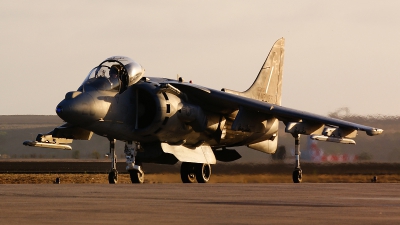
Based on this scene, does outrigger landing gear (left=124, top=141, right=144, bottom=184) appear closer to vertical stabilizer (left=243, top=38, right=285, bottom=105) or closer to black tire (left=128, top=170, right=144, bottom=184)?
black tire (left=128, top=170, right=144, bottom=184)

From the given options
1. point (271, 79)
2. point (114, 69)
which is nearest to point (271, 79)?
point (271, 79)

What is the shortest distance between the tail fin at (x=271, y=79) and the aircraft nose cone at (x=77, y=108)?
752cm

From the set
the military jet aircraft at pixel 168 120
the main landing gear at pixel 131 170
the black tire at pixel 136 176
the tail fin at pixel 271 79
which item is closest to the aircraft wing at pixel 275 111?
the military jet aircraft at pixel 168 120

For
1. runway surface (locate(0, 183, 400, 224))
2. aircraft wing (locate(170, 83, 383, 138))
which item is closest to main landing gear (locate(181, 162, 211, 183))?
aircraft wing (locate(170, 83, 383, 138))

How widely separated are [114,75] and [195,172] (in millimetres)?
4486

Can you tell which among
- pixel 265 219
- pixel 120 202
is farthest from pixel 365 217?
pixel 120 202

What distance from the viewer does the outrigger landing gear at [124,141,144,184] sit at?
762 inches

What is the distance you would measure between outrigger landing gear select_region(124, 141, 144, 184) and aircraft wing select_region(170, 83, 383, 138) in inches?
81.0

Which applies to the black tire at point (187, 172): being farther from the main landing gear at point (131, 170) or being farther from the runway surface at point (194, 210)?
the runway surface at point (194, 210)

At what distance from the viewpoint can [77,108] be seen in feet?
58.5

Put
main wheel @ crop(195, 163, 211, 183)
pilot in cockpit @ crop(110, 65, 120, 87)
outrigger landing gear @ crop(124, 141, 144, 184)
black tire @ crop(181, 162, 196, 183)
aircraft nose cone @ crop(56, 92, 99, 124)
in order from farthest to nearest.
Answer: black tire @ crop(181, 162, 196, 183), main wheel @ crop(195, 163, 211, 183), outrigger landing gear @ crop(124, 141, 144, 184), pilot in cockpit @ crop(110, 65, 120, 87), aircraft nose cone @ crop(56, 92, 99, 124)

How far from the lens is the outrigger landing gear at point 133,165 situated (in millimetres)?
19359

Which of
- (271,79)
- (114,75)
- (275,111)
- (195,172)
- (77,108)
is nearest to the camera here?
(77,108)

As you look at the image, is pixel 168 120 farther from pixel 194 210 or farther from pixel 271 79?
pixel 194 210
